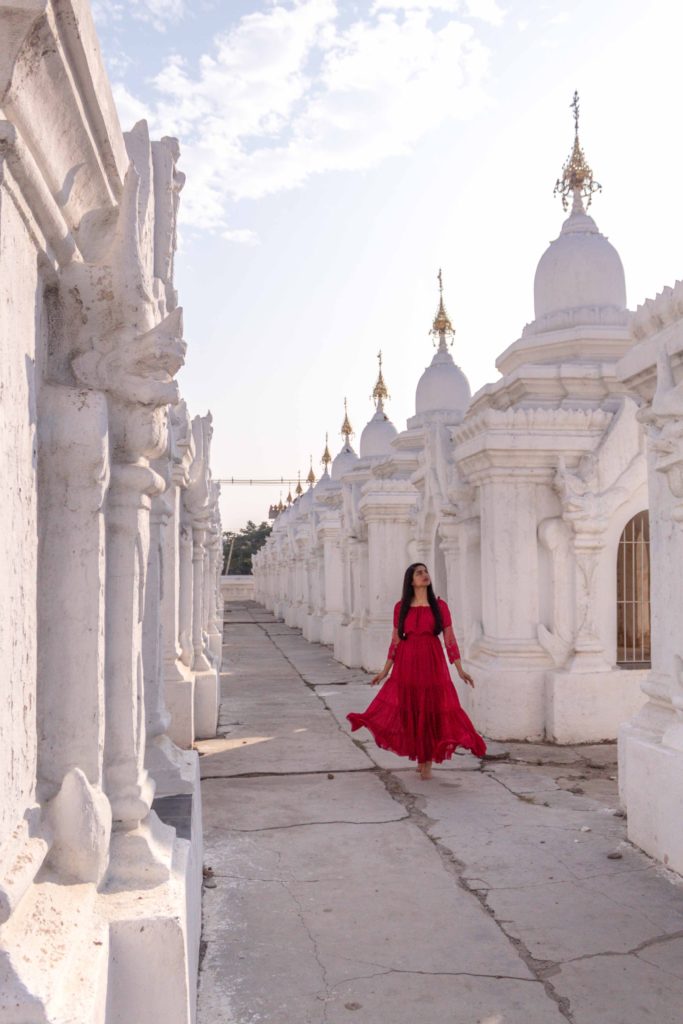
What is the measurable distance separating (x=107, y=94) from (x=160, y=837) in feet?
6.57

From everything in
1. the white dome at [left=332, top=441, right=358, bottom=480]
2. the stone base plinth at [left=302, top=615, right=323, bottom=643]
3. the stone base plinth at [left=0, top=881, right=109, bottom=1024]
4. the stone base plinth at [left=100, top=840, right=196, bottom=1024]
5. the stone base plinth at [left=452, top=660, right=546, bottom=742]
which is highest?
the white dome at [left=332, top=441, right=358, bottom=480]

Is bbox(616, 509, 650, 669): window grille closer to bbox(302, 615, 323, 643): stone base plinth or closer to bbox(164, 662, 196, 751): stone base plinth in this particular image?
bbox(164, 662, 196, 751): stone base plinth

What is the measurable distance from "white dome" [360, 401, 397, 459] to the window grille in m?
9.47

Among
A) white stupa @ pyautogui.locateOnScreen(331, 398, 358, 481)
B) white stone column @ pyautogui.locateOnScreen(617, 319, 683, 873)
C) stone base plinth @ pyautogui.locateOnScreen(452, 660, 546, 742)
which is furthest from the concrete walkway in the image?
white stupa @ pyautogui.locateOnScreen(331, 398, 358, 481)

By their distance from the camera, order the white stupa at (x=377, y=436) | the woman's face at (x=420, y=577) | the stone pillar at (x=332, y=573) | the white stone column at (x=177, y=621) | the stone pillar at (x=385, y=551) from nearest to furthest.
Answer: the white stone column at (x=177, y=621) < the woman's face at (x=420, y=577) < the stone pillar at (x=385, y=551) < the stone pillar at (x=332, y=573) < the white stupa at (x=377, y=436)

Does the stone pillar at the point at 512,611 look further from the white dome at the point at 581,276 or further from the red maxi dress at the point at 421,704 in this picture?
the white dome at the point at 581,276

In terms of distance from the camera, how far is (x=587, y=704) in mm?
7000

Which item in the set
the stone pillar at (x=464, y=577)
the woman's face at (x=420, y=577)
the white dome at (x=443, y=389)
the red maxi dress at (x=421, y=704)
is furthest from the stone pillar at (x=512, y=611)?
the white dome at (x=443, y=389)

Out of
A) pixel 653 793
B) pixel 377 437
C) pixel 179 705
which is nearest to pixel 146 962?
pixel 653 793

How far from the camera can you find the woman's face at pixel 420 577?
605 centimetres

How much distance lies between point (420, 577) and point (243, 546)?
5636 centimetres

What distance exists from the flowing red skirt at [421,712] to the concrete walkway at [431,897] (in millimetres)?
233

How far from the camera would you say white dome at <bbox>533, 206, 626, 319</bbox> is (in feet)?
28.2

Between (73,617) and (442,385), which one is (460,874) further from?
(442,385)
